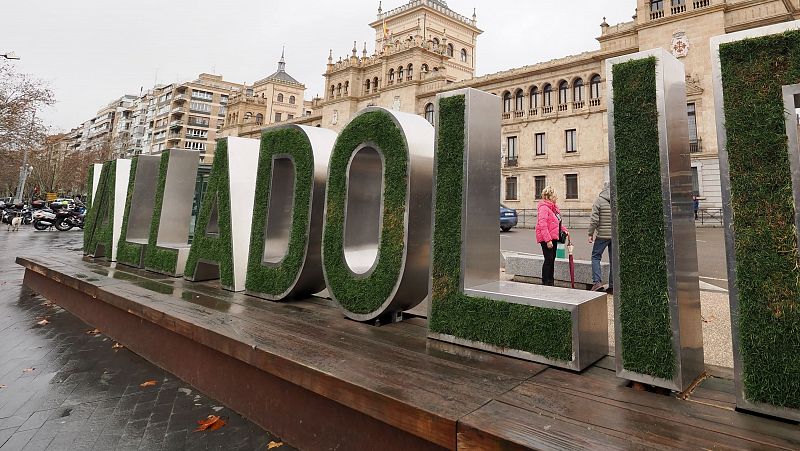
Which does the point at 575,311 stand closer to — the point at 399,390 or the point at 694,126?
the point at 399,390

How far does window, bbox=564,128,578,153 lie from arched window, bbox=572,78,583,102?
2.25 meters

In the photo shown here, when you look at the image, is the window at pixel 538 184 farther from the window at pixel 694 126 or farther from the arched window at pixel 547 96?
the window at pixel 694 126

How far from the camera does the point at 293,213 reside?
14.5 ft

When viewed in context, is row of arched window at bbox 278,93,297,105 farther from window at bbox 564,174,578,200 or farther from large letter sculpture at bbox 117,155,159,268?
large letter sculpture at bbox 117,155,159,268

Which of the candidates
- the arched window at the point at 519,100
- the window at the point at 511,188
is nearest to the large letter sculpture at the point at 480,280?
the window at the point at 511,188

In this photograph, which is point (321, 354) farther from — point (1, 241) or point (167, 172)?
point (1, 241)

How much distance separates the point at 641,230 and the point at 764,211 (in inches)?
21.9

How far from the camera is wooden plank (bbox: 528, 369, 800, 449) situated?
1811 mm

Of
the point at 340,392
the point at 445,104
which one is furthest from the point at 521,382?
the point at 445,104

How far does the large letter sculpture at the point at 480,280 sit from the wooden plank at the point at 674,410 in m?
0.21

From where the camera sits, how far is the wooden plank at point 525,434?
68.2 inches

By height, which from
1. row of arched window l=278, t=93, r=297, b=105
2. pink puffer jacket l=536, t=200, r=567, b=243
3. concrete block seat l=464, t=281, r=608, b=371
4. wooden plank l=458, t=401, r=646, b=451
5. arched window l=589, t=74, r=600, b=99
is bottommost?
wooden plank l=458, t=401, r=646, b=451

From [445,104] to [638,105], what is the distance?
1.45m

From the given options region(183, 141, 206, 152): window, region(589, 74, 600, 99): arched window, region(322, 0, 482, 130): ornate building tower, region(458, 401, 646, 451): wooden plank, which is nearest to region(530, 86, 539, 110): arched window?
region(589, 74, 600, 99): arched window
